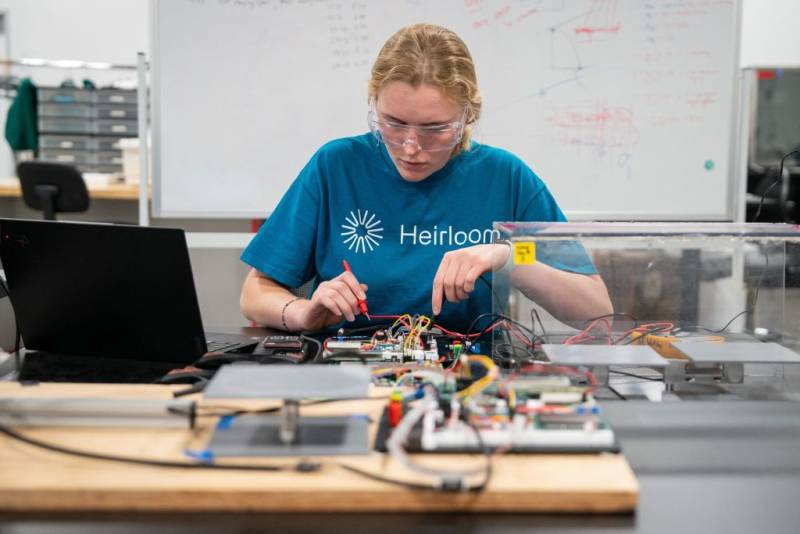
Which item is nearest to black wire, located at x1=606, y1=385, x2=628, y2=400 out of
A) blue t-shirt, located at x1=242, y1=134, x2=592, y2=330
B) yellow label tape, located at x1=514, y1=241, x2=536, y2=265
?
yellow label tape, located at x1=514, y1=241, x2=536, y2=265

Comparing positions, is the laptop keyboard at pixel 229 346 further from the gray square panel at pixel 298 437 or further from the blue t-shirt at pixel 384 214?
the gray square panel at pixel 298 437

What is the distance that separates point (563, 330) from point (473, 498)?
0.51 m

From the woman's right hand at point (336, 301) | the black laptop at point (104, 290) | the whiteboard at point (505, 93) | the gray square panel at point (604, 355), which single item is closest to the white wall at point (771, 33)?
the whiteboard at point (505, 93)

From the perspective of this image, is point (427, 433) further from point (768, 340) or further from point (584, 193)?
point (584, 193)

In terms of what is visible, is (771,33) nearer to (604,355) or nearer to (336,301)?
(336,301)

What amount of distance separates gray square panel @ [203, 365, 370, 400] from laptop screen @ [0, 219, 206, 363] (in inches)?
11.4

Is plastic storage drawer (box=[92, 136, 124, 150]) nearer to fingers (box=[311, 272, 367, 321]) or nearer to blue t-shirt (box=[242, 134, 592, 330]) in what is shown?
blue t-shirt (box=[242, 134, 592, 330])

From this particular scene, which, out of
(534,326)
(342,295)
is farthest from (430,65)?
(534,326)

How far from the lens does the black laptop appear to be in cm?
106

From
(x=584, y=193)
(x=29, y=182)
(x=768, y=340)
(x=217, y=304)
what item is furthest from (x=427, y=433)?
(x=29, y=182)

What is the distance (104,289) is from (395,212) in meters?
0.72

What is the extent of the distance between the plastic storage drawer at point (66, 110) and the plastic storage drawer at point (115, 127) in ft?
0.23

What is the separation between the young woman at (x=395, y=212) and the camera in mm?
1521

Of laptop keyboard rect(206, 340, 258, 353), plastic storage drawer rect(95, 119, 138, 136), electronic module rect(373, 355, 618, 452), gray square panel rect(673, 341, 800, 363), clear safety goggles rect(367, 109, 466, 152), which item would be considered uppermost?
plastic storage drawer rect(95, 119, 138, 136)
